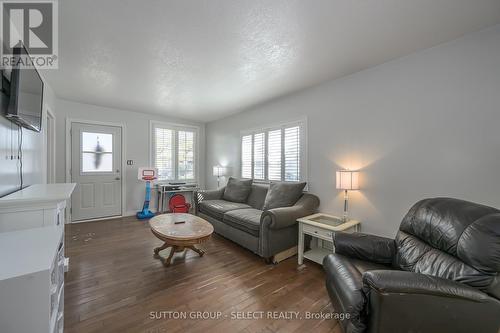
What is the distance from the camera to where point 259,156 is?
4020 mm

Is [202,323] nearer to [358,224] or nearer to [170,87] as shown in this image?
[358,224]

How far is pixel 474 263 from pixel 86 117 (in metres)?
5.76

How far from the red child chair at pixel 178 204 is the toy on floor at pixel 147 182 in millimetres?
482

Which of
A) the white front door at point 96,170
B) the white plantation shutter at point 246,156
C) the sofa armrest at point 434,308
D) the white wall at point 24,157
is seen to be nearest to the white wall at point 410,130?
the sofa armrest at point 434,308

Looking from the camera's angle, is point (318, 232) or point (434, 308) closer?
point (434, 308)

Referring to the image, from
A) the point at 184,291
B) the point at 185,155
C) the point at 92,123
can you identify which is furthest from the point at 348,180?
the point at 92,123

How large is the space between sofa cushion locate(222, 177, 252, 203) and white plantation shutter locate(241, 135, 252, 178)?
1.23 feet

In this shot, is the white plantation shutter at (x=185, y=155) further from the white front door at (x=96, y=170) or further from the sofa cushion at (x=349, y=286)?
the sofa cushion at (x=349, y=286)

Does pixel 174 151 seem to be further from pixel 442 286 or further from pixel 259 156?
pixel 442 286

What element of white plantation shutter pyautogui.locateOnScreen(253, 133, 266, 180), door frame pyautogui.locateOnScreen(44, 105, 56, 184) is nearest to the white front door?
door frame pyautogui.locateOnScreen(44, 105, 56, 184)

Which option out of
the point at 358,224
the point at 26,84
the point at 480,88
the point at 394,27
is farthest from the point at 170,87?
the point at 480,88

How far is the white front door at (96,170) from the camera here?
406 cm

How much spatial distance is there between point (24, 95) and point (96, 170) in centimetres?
305

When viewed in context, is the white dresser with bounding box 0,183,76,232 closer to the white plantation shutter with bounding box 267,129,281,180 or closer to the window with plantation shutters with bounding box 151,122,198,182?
the white plantation shutter with bounding box 267,129,281,180
